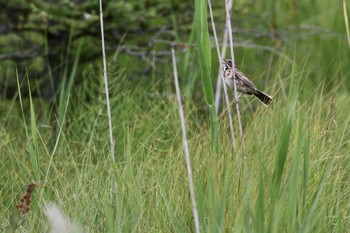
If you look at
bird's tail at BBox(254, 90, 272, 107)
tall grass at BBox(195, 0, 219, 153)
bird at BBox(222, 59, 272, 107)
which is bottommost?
bird's tail at BBox(254, 90, 272, 107)

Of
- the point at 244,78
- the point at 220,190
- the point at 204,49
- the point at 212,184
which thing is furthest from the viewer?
the point at 244,78

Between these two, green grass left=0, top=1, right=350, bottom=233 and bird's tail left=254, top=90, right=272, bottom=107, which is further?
bird's tail left=254, top=90, right=272, bottom=107

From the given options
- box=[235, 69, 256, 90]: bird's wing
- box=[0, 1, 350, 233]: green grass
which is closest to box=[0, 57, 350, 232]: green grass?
box=[0, 1, 350, 233]: green grass

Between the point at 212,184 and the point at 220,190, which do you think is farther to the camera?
the point at 220,190

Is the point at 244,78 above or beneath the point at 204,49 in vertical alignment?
beneath

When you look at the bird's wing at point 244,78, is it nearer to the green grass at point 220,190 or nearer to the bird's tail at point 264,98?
the bird's tail at point 264,98

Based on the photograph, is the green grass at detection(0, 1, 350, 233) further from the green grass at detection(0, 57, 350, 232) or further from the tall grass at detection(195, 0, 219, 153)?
the tall grass at detection(195, 0, 219, 153)

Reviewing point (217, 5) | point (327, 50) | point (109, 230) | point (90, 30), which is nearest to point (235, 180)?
point (109, 230)

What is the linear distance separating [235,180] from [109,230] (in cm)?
42

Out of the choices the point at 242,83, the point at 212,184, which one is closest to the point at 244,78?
the point at 242,83

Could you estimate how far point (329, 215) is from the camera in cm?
241

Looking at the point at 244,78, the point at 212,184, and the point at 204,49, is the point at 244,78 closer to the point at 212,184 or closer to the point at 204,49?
the point at 204,49

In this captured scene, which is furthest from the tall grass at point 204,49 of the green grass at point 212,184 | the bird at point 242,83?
the bird at point 242,83

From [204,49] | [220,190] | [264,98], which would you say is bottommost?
[220,190]
